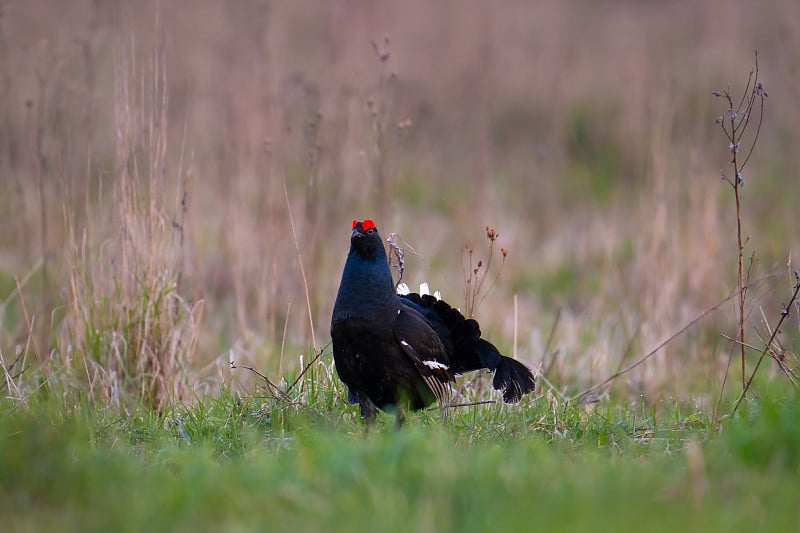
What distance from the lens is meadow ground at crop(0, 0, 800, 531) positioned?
3.17 meters

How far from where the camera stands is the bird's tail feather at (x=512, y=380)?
15.3ft

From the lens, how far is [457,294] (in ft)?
27.6

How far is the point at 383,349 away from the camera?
14.5 ft

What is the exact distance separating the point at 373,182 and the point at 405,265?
1.47 meters

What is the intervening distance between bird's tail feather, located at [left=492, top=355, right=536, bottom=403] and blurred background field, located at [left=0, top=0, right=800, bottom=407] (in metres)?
0.75

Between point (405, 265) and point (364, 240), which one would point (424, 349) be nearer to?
point (364, 240)

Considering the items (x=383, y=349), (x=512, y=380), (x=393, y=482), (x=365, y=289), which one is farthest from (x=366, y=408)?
(x=393, y=482)

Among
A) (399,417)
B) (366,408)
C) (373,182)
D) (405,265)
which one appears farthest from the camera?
(405,265)

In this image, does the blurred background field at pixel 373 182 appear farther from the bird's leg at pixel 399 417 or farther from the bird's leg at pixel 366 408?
the bird's leg at pixel 399 417

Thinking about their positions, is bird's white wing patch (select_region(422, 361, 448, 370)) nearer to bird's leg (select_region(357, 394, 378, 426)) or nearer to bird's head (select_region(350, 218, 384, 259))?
bird's leg (select_region(357, 394, 378, 426))

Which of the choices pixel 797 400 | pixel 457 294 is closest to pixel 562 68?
pixel 457 294

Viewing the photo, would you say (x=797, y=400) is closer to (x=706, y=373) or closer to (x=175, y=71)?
(x=706, y=373)

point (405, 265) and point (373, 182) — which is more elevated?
point (373, 182)

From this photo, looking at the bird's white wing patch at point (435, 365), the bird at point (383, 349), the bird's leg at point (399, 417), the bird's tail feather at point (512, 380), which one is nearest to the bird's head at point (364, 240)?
the bird at point (383, 349)
